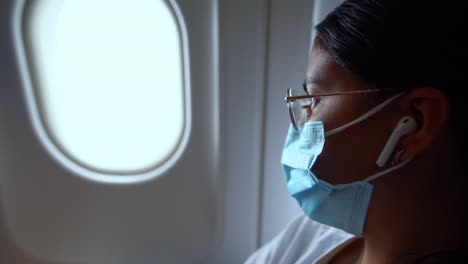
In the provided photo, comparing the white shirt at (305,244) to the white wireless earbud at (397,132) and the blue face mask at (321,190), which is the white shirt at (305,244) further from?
the white wireless earbud at (397,132)

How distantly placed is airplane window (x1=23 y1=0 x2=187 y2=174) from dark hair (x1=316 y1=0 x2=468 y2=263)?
0.53 metres

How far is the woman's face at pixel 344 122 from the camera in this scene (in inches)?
20.0

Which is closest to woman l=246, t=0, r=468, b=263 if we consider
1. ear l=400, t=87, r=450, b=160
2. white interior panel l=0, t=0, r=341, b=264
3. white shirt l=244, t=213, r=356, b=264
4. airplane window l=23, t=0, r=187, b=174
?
ear l=400, t=87, r=450, b=160

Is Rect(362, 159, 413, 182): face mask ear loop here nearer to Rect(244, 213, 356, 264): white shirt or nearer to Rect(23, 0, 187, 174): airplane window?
Rect(244, 213, 356, 264): white shirt

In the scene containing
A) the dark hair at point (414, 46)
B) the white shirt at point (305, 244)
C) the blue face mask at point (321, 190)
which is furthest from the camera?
the white shirt at point (305, 244)

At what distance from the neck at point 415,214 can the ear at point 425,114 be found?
40 mm

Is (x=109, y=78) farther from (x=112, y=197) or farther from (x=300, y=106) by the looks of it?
(x=300, y=106)

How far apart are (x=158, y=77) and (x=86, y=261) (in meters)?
0.73

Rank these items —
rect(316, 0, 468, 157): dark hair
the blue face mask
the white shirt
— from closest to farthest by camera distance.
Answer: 1. rect(316, 0, 468, 157): dark hair
2. the blue face mask
3. the white shirt

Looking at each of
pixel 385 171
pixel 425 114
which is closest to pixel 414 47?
pixel 425 114

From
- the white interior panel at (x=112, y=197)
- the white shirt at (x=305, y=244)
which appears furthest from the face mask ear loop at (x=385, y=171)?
the white interior panel at (x=112, y=197)

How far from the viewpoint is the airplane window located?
841mm

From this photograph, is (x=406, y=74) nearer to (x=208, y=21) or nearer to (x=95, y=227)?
(x=208, y=21)

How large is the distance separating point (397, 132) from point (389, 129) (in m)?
0.01
